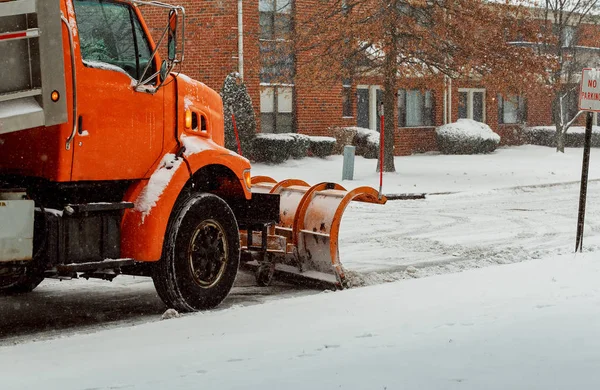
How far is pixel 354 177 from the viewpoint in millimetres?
24750

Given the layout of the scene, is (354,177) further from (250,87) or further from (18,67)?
(18,67)

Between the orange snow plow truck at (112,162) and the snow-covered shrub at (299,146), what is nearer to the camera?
the orange snow plow truck at (112,162)

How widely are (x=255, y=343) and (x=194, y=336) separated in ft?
1.84

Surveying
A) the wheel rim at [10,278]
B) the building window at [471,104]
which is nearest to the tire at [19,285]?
the wheel rim at [10,278]

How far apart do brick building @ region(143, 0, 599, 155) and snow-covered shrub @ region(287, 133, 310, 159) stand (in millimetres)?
1413

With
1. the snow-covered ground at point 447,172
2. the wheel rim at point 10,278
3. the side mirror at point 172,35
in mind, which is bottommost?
the snow-covered ground at point 447,172

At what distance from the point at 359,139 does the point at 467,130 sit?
6.03 m

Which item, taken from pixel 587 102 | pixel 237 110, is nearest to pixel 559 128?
pixel 237 110

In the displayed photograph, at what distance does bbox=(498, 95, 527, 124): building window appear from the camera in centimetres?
4322

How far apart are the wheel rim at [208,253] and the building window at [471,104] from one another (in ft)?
107

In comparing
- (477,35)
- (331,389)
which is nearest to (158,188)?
(331,389)

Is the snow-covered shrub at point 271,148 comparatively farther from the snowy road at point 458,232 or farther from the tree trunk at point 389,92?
the snowy road at point 458,232

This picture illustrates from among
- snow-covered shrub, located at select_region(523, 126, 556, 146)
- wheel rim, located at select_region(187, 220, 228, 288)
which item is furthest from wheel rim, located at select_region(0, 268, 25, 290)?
snow-covered shrub, located at select_region(523, 126, 556, 146)

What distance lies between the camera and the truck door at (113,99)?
7383 millimetres
